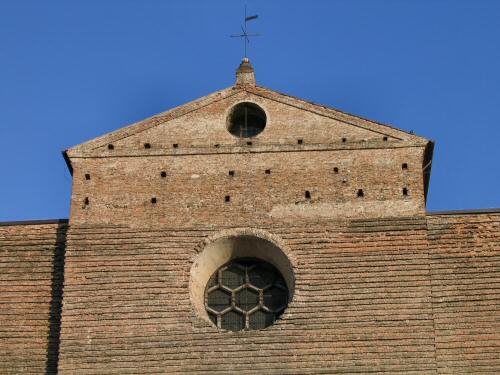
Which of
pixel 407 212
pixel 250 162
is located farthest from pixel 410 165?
pixel 250 162

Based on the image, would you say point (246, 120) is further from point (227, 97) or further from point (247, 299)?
point (247, 299)

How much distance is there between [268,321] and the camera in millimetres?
20016

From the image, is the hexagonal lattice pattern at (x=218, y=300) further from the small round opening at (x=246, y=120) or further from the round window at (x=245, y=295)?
the small round opening at (x=246, y=120)

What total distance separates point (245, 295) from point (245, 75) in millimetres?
4448

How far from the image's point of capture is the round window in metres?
20.1

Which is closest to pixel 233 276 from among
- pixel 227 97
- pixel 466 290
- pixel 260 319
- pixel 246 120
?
pixel 260 319

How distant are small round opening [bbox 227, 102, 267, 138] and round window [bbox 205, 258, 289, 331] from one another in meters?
2.53

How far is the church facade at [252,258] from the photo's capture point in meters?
19.0

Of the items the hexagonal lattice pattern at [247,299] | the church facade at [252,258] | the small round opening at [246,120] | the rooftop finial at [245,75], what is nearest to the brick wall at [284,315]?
the church facade at [252,258]

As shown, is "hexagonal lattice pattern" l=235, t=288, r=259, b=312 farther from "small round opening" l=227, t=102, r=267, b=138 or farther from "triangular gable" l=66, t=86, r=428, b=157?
"triangular gable" l=66, t=86, r=428, b=157

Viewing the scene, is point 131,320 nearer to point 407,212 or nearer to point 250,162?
point 250,162

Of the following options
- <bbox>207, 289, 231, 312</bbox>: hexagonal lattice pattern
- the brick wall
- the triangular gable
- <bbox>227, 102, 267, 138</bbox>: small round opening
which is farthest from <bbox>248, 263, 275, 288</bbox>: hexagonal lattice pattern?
the triangular gable

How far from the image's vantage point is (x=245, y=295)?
20.4m

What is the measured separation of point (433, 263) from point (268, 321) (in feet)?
9.60
